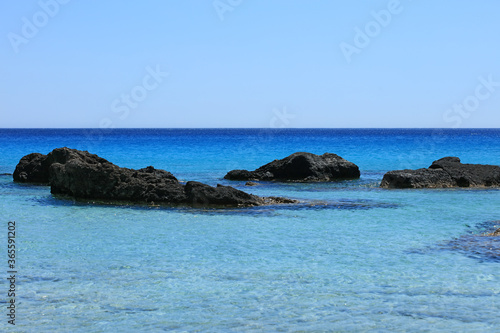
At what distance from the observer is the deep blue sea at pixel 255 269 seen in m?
8.98

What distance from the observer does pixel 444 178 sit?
28.3 m

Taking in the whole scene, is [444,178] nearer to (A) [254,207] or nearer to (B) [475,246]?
(A) [254,207]

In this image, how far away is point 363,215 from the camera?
1922 cm

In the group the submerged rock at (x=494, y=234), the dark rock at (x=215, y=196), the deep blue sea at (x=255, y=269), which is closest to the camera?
the deep blue sea at (x=255, y=269)

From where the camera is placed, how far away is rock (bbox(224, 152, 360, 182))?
1281 inches

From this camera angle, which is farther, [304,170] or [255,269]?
[304,170]

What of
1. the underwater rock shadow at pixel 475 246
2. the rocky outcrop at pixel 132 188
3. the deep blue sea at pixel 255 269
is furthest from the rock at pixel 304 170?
the underwater rock shadow at pixel 475 246

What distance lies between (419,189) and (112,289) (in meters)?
19.7

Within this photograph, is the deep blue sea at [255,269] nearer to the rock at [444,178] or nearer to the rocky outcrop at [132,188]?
the rocky outcrop at [132,188]

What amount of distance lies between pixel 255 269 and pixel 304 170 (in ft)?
68.5

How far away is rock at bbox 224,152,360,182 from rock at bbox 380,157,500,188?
15.3 feet

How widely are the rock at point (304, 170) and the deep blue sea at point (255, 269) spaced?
11558 mm

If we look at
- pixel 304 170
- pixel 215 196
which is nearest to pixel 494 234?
pixel 215 196

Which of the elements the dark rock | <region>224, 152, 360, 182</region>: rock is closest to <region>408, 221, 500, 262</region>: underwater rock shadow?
the dark rock
